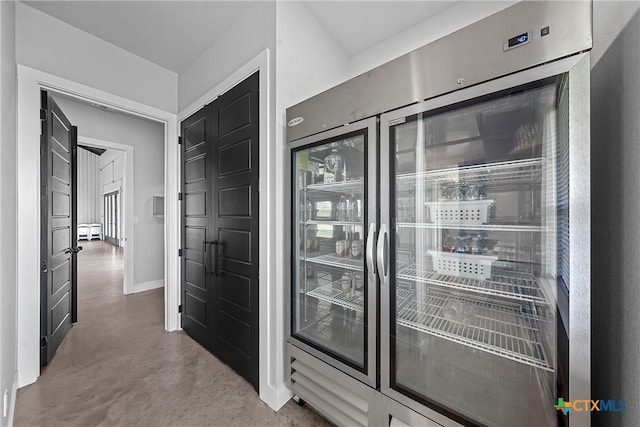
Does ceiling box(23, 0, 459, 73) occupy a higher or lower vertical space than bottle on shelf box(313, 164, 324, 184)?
higher

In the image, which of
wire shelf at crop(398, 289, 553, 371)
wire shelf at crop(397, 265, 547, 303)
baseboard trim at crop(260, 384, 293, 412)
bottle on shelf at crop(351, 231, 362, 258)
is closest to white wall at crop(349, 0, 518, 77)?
bottle on shelf at crop(351, 231, 362, 258)

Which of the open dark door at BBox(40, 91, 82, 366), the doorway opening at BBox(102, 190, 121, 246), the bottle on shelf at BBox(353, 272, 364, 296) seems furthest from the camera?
the doorway opening at BBox(102, 190, 121, 246)

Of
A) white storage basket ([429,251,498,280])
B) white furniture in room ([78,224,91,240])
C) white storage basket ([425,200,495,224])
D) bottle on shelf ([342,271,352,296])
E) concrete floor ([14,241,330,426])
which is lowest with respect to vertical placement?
→ concrete floor ([14,241,330,426])

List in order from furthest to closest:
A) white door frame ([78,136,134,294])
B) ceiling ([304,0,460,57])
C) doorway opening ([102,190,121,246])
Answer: doorway opening ([102,190,121,246]), white door frame ([78,136,134,294]), ceiling ([304,0,460,57])

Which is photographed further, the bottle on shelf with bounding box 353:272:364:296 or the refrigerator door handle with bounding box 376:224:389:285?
the bottle on shelf with bounding box 353:272:364:296

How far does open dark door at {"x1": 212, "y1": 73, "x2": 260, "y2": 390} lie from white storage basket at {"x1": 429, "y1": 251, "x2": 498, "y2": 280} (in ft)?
3.91

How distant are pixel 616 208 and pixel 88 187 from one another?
13.8 metres

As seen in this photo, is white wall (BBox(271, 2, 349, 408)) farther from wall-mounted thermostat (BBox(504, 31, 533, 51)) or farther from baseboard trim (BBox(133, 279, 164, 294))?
baseboard trim (BBox(133, 279, 164, 294))

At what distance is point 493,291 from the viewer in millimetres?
992

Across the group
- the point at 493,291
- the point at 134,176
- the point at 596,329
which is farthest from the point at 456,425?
the point at 134,176

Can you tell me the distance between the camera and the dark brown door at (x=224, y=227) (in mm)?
1860

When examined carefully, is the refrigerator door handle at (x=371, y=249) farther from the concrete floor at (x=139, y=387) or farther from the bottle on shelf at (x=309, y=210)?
the concrete floor at (x=139, y=387)

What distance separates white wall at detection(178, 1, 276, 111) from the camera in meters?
1.73

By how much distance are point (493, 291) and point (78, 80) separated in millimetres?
3339
